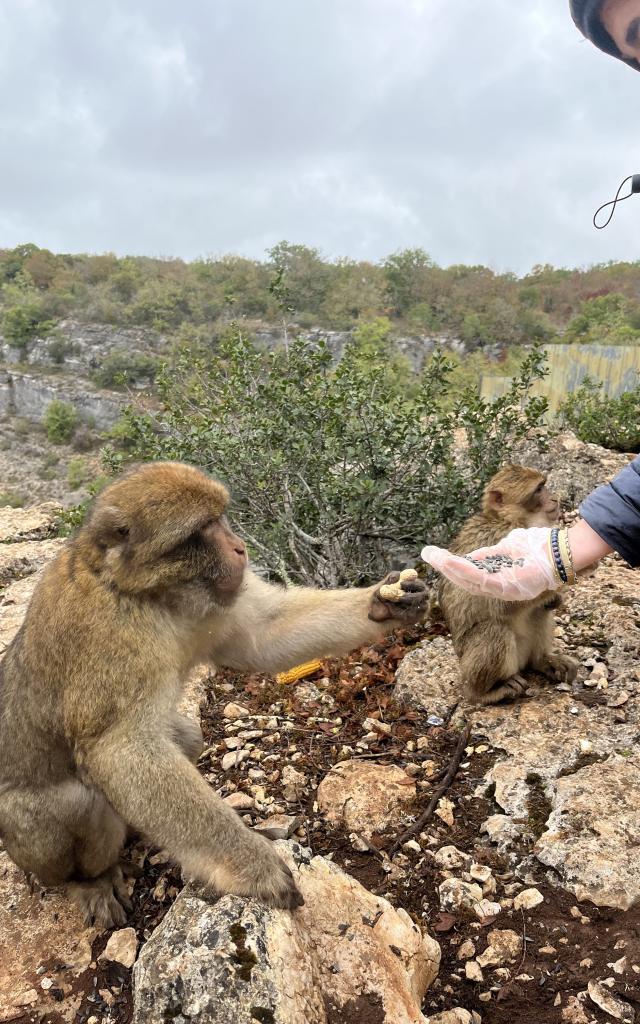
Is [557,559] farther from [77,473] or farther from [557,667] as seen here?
[77,473]

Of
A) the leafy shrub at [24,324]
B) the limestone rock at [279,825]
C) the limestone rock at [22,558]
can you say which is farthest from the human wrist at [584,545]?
the leafy shrub at [24,324]

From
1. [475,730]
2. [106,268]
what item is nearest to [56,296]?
[106,268]

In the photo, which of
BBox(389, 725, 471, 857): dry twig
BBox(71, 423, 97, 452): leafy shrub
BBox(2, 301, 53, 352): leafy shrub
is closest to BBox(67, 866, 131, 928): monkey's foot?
BBox(389, 725, 471, 857): dry twig

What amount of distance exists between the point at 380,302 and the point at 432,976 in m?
33.9

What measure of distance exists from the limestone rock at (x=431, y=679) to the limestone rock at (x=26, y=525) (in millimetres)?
4888

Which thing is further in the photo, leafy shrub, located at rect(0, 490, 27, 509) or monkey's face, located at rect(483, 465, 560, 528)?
leafy shrub, located at rect(0, 490, 27, 509)

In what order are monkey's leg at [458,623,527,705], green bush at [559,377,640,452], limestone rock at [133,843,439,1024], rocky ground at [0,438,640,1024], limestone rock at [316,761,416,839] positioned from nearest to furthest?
limestone rock at [133,843,439,1024] < rocky ground at [0,438,640,1024] < limestone rock at [316,761,416,839] < monkey's leg at [458,623,527,705] < green bush at [559,377,640,452]

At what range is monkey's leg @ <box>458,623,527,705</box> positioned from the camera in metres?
3.44

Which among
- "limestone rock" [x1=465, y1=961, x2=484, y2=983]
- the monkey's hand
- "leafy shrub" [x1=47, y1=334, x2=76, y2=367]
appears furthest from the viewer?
"leafy shrub" [x1=47, y1=334, x2=76, y2=367]

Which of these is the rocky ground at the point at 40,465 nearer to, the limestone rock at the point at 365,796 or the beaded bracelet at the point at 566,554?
the limestone rock at the point at 365,796

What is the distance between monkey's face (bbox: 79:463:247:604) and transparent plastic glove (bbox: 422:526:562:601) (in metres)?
0.86

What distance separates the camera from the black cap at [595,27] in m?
3.28

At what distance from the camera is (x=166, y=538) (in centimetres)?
228

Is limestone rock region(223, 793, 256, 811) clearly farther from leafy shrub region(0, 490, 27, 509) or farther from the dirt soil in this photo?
leafy shrub region(0, 490, 27, 509)
